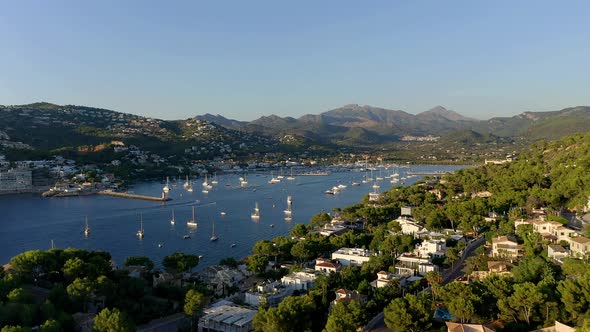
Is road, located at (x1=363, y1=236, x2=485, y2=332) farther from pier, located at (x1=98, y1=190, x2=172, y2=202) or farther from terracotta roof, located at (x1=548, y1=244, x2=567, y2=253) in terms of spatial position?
pier, located at (x1=98, y1=190, x2=172, y2=202)

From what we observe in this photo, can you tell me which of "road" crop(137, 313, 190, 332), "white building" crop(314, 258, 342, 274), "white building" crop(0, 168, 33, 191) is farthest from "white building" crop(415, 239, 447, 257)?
"white building" crop(0, 168, 33, 191)

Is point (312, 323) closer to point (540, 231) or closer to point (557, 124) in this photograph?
point (540, 231)

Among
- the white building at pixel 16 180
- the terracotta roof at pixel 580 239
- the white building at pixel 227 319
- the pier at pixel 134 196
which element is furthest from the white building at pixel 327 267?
the white building at pixel 16 180

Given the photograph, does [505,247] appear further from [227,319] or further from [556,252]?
[227,319]

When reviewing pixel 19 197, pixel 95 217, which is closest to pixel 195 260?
pixel 95 217

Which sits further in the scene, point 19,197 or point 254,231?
point 19,197

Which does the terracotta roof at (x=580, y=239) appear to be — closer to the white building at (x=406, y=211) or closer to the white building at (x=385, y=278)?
the white building at (x=385, y=278)

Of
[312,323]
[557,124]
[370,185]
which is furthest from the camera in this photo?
[557,124]
